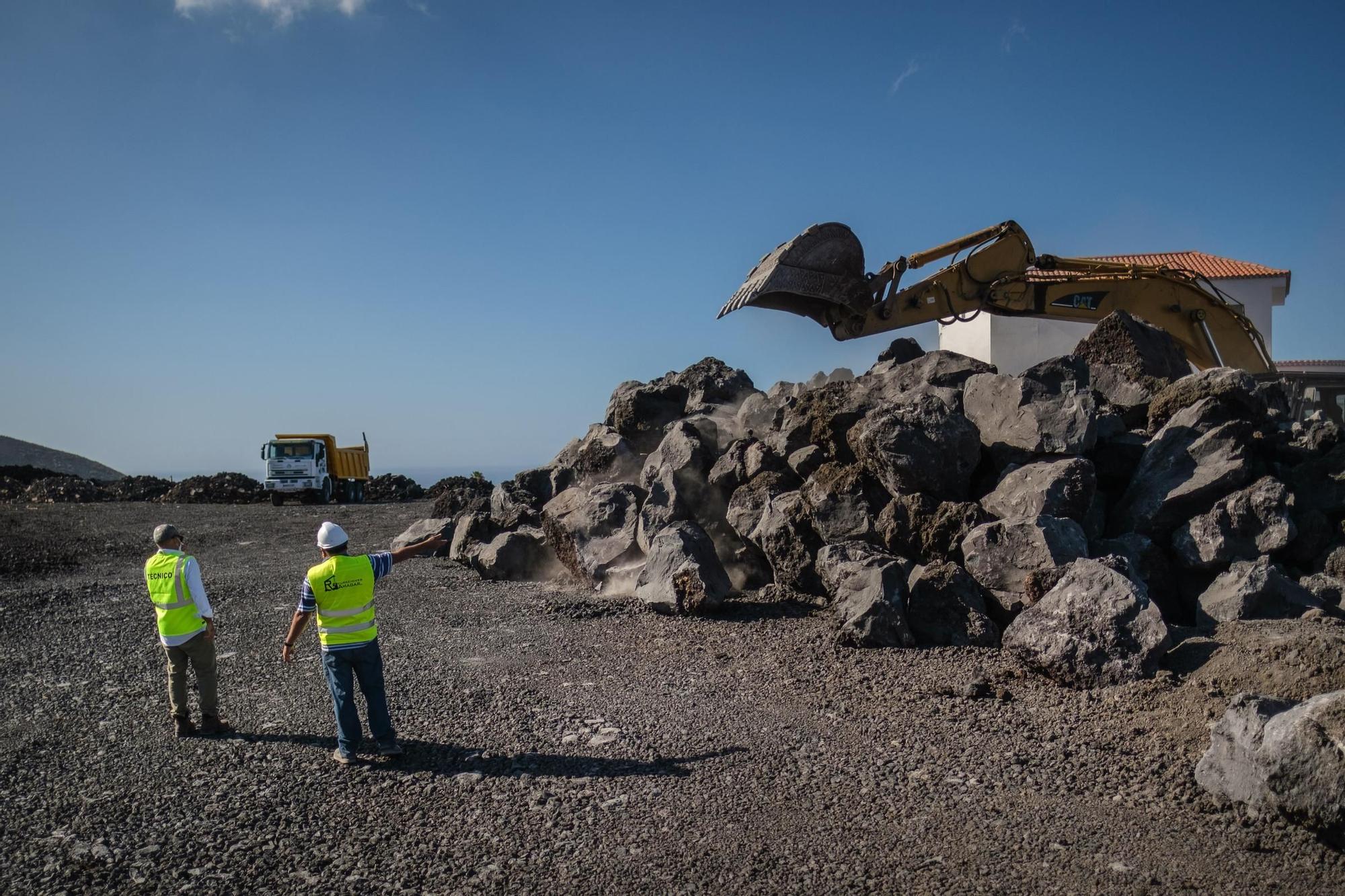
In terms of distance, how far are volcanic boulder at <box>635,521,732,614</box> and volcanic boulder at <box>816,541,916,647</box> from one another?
132cm

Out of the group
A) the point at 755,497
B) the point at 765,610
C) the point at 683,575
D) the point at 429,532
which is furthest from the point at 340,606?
the point at 429,532

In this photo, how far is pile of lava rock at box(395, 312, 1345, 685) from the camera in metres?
7.39

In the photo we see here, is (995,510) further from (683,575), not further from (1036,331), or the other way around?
(1036,331)

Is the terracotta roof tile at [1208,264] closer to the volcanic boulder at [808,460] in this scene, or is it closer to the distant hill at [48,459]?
the volcanic boulder at [808,460]

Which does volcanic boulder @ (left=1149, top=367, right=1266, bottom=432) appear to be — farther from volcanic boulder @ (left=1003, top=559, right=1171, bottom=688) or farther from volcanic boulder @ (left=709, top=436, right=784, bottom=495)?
volcanic boulder @ (left=709, top=436, right=784, bottom=495)

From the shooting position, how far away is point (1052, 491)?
8.19 meters

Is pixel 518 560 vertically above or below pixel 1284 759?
above

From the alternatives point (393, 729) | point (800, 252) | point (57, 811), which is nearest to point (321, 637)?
point (393, 729)

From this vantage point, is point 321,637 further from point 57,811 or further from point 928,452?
point 928,452

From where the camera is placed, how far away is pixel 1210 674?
5.82m

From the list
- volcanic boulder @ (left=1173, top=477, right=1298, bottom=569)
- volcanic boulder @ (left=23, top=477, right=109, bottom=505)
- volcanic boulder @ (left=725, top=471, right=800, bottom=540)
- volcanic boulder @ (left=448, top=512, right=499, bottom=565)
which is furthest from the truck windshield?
volcanic boulder @ (left=1173, top=477, right=1298, bottom=569)

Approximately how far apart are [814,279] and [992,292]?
2.66 metres

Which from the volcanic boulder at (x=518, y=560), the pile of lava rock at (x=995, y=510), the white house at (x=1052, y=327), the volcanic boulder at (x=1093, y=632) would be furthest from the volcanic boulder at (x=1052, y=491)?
the white house at (x=1052, y=327)

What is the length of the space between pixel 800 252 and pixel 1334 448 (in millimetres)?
6013
